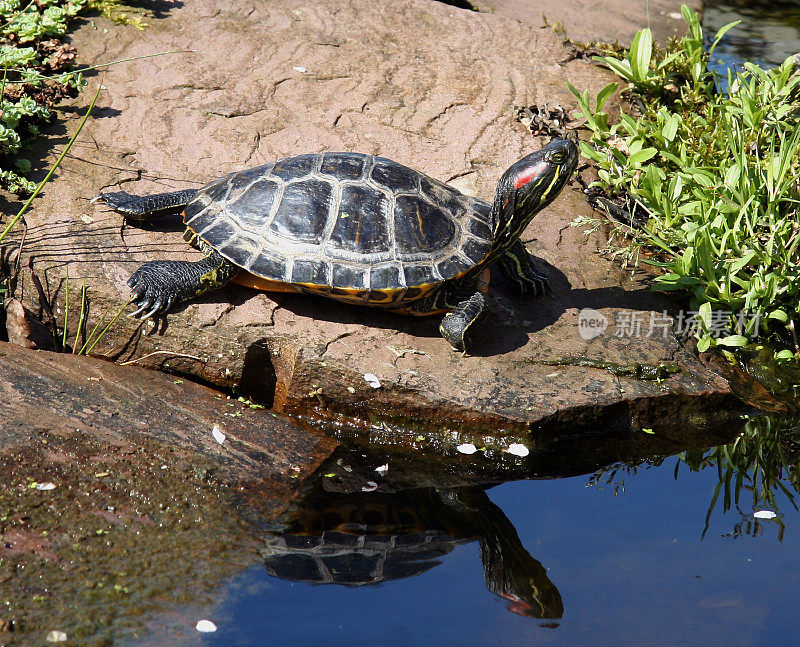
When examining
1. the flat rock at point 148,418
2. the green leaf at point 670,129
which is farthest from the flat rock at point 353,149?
the green leaf at point 670,129

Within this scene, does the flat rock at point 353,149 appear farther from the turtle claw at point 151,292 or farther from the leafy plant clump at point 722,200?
the leafy plant clump at point 722,200

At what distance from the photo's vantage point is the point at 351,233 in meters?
4.80

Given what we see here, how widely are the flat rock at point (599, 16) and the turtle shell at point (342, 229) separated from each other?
518 centimetres

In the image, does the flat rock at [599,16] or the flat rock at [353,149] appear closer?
the flat rock at [353,149]

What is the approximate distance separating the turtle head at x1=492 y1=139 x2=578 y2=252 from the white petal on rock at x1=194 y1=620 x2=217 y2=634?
121 inches

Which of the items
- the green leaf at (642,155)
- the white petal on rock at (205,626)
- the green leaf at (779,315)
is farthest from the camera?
the green leaf at (642,155)

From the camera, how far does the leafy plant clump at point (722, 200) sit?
5.33 meters

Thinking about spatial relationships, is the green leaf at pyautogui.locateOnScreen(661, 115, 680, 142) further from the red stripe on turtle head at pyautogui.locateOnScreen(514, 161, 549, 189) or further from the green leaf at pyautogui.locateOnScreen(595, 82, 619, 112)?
the red stripe on turtle head at pyautogui.locateOnScreen(514, 161, 549, 189)

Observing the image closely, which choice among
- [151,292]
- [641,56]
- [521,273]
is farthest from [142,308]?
[641,56]

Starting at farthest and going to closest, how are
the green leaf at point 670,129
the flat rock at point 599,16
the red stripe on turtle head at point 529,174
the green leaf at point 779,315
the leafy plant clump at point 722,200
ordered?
the flat rock at point 599,16
the green leaf at point 670,129
the leafy plant clump at point 722,200
the green leaf at point 779,315
the red stripe on turtle head at point 529,174

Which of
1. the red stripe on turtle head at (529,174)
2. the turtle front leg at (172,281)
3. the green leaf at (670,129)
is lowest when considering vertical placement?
the turtle front leg at (172,281)

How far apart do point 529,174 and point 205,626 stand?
3.46m

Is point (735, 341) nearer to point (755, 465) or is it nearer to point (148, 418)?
point (755, 465)

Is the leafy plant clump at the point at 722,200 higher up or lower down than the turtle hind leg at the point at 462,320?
higher up
